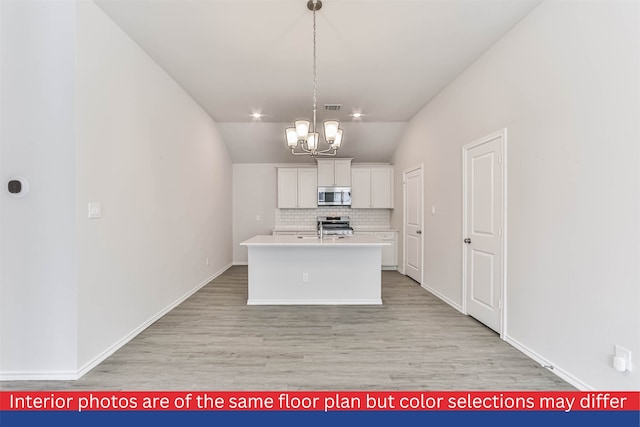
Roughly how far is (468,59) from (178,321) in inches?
174

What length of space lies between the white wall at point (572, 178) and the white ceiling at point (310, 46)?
1.58 ft

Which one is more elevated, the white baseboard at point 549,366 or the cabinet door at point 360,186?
the cabinet door at point 360,186

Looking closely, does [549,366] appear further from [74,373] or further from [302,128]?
[74,373]

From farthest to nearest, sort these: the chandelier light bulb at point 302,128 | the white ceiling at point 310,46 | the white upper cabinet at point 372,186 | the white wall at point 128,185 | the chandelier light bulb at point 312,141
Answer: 1. the white upper cabinet at point 372,186
2. the chandelier light bulb at point 312,141
3. the chandelier light bulb at point 302,128
4. the white ceiling at point 310,46
5. the white wall at point 128,185

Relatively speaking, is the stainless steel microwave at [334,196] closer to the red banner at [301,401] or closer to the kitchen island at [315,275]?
the kitchen island at [315,275]

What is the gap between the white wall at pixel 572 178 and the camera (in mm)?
1771

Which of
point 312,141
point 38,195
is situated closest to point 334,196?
point 312,141

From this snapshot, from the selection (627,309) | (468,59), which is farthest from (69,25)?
(627,309)

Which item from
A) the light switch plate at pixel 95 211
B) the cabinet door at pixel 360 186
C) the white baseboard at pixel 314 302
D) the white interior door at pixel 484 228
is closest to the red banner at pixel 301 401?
the white interior door at pixel 484 228

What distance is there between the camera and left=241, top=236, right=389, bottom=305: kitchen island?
399 cm

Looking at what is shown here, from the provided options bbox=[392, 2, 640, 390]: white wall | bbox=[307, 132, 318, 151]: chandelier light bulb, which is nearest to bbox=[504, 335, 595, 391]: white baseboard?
bbox=[392, 2, 640, 390]: white wall

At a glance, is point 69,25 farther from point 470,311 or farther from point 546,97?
point 470,311

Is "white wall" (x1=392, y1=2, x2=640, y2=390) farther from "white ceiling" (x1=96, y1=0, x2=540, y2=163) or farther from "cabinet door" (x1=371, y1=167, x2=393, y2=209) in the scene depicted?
"cabinet door" (x1=371, y1=167, x2=393, y2=209)

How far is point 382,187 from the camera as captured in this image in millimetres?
6629
